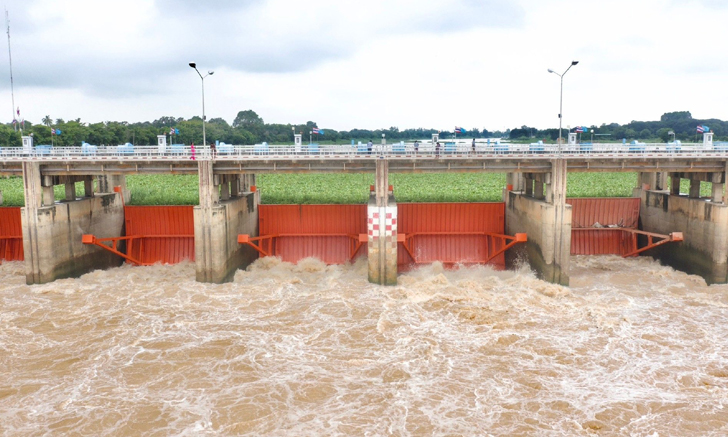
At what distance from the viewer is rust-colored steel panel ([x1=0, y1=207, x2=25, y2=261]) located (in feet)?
131

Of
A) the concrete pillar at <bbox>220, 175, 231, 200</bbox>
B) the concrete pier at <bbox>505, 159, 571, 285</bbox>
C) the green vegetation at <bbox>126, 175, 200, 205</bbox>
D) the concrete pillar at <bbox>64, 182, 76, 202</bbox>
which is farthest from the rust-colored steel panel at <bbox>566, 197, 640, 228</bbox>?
the concrete pillar at <bbox>64, 182, 76, 202</bbox>

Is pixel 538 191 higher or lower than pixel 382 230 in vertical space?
higher

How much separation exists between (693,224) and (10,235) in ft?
154

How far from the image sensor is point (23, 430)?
58.2ft

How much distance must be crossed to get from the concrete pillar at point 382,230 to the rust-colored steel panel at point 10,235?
2585cm

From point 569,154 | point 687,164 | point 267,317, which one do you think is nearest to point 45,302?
point 267,317

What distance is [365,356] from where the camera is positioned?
2333 centimetres

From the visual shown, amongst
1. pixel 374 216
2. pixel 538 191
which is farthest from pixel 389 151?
pixel 538 191

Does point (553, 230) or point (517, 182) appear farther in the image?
point (517, 182)

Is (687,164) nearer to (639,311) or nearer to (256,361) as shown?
(639,311)

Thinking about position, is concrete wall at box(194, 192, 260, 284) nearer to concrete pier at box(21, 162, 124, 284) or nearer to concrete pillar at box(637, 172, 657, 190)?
concrete pier at box(21, 162, 124, 284)

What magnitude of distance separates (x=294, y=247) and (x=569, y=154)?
1971cm

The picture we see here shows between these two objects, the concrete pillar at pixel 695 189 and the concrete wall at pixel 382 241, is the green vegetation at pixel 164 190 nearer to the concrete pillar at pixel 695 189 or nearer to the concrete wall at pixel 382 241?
the concrete wall at pixel 382 241

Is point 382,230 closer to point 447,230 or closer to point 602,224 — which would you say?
point 447,230
